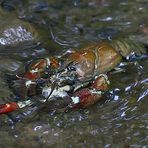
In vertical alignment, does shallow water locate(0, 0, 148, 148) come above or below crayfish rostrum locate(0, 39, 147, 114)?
below

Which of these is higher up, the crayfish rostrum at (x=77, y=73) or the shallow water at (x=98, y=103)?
the crayfish rostrum at (x=77, y=73)

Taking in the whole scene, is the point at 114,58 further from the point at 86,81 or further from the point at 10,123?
the point at 10,123

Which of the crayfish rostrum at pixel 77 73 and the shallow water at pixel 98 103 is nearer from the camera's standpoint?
the shallow water at pixel 98 103

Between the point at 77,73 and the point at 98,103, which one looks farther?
the point at 77,73

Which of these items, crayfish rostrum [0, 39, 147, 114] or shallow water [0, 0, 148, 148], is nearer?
shallow water [0, 0, 148, 148]
